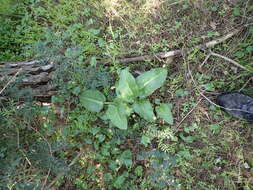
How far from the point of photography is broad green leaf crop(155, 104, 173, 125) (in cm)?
248

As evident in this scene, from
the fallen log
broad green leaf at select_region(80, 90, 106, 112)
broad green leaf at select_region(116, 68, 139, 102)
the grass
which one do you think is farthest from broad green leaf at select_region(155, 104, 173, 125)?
the fallen log

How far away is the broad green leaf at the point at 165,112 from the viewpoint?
97.7 inches

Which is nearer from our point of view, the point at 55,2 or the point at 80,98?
the point at 80,98

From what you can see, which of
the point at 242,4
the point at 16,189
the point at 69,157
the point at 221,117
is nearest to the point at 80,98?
the point at 69,157

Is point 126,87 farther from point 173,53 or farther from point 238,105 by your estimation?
point 238,105

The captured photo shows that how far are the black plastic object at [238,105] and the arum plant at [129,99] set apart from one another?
561 millimetres

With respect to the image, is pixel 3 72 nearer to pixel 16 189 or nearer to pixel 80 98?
pixel 80 98

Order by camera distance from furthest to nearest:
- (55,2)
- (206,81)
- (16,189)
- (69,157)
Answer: (55,2)
(206,81)
(69,157)
(16,189)

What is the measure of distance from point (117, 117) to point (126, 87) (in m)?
0.26

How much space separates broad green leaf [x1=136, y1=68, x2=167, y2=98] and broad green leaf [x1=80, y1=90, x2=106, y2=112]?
365mm

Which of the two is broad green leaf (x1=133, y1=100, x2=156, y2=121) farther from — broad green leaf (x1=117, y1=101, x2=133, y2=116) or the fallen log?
the fallen log

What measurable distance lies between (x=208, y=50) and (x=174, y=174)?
1245 mm

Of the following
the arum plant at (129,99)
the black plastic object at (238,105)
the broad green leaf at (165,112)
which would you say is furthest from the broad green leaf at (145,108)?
the black plastic object at (238,105)

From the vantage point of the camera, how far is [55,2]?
117 inches
